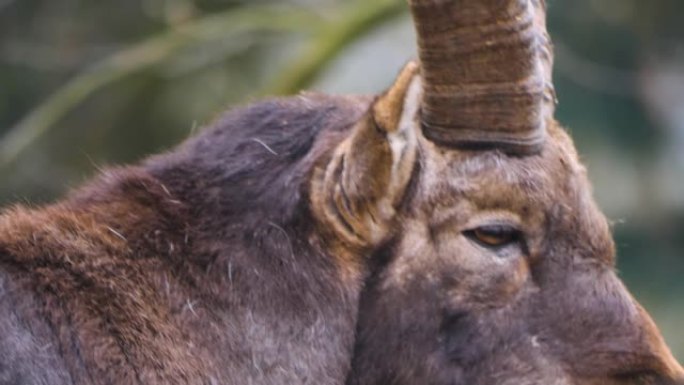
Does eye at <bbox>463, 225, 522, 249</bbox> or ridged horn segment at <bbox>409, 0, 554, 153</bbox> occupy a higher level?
ridged horn segment at <bbox>409, 0, 554, 153</bbox>

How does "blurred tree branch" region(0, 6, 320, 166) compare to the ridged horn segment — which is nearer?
the ridged horn segment

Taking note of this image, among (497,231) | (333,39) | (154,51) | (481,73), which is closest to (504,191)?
(497,231)

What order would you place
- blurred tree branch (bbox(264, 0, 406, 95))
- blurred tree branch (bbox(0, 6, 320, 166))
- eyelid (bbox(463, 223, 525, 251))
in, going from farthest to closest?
blurred tree branch (bbox(264, 0, 406, 95)), blurred tree branch (bbox(0, 6, 320, 166)), eyelid (bbox(463, 223, 525, 251))

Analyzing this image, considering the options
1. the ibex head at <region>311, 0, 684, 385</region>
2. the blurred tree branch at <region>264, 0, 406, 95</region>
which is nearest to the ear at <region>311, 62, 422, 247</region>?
the ibex head at <region>311, 0, 684, 385</region>

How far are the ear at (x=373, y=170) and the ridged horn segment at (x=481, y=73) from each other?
8 centimetres

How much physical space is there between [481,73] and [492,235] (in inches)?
20.0

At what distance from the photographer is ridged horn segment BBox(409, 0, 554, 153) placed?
5527 millimetres

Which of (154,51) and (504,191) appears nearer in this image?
(504,191)

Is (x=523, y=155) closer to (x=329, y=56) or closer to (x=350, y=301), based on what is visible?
(x=350, y=301)

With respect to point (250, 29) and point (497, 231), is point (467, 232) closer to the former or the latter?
point (497, 231)

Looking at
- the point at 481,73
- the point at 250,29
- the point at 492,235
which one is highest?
the point at 481,73

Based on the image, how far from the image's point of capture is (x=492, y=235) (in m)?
5.68

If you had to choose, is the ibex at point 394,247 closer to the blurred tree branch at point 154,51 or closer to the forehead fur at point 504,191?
the forehead fur at point 504,191

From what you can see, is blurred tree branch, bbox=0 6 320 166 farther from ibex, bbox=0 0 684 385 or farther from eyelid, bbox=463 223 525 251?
eyelid, bbox=463 223 525 251
